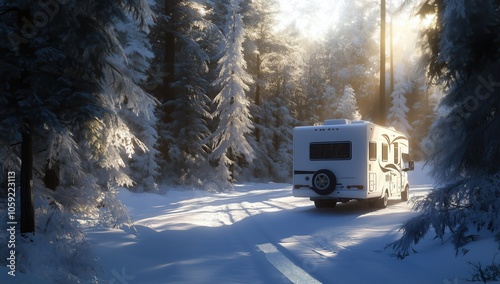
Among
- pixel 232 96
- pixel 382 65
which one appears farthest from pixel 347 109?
pixel 382 65

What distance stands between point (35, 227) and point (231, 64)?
71.0 ft

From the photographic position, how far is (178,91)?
27266 millimetres

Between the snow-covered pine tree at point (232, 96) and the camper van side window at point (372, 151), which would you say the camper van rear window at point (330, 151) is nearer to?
the camper van side window at point (372, 151)

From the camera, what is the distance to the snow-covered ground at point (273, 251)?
23.7 feet

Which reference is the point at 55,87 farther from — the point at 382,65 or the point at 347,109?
the point at 347,109

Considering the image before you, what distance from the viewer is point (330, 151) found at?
16047mm

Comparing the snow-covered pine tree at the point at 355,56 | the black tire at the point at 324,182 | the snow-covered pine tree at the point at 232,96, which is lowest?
the black tire at the point at 324,182

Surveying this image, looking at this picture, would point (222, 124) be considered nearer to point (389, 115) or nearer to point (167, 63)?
point (167, 63)

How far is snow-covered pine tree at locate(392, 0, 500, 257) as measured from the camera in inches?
287

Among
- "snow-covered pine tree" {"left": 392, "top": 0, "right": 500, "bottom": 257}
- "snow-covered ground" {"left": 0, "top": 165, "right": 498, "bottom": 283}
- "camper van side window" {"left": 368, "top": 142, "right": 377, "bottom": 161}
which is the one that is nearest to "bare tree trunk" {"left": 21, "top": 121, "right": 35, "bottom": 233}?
"snow-covered ground" {"left": 0, "top": 165, "right": 498, "bottom": 283}

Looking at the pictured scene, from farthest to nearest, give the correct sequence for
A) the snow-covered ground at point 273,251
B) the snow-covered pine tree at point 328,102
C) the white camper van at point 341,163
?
the snow-covered pine tree at point 328,102, the white camper van at point 341,163, the snow-covered ground at point 273,251

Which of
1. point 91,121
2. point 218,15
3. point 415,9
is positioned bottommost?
point 91,121

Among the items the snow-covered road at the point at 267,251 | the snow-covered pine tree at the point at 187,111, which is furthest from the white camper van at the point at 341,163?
the snow-covered pine tree at the point at 187,111

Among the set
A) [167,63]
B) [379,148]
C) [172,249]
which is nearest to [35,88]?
[172,249]
